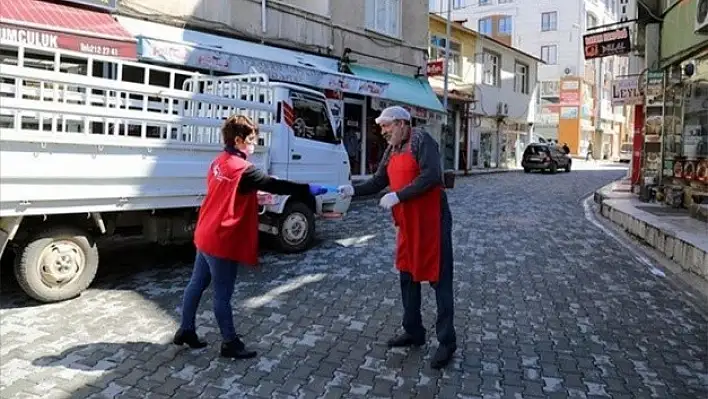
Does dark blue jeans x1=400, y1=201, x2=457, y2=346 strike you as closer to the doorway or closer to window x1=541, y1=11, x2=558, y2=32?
the doorway

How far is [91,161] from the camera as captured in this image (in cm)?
550

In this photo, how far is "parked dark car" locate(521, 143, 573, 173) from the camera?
3059cm

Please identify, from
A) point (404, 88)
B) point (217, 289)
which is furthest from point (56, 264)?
point (404, 88)

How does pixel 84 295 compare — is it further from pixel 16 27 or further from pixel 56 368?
pixel 16 27

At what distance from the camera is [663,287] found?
6.84 m

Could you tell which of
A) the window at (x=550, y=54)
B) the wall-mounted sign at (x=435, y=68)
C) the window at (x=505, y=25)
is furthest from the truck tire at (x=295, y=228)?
the window at (x=505, y=25)

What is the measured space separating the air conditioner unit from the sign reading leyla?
13.9ft

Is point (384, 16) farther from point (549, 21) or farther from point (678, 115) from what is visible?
point (549, 21)

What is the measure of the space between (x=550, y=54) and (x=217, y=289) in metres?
50.4

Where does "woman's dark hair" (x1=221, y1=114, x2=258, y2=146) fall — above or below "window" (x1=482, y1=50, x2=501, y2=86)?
below

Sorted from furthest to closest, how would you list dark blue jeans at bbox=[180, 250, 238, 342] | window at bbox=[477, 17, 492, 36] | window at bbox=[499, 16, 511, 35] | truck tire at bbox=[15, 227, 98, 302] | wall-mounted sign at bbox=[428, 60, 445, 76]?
1. window at bbox=[477, 17, 492, 36]
2. window at bbox=[499, 16, 511, 35]
3. wall-mounted sign at bbox=[428, 60, 445, 76]
4. truck tire at bbox=[15, 227, 98, 302]
5. dark blue jeans at bbox=[180, 250, 238, 342]

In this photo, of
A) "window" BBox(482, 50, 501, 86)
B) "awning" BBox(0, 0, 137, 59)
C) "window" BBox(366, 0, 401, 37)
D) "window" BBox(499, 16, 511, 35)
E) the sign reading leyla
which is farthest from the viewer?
"window" BBox(499, 16, 511, 35)

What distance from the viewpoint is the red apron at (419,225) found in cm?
431

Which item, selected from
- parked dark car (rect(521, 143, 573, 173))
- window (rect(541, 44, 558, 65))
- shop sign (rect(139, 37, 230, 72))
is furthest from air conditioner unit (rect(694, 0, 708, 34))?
window (rect(541, 44, 558, 65))
